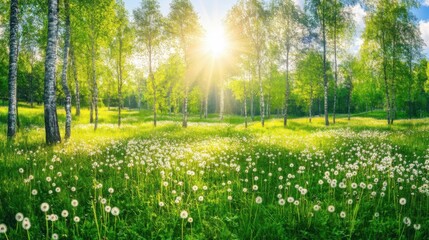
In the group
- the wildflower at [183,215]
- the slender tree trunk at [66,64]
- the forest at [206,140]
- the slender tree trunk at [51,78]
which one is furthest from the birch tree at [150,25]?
the wildflower at [183,215]

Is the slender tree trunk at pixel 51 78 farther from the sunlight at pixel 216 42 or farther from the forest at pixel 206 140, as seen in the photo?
the sunlight at pixel 216 42

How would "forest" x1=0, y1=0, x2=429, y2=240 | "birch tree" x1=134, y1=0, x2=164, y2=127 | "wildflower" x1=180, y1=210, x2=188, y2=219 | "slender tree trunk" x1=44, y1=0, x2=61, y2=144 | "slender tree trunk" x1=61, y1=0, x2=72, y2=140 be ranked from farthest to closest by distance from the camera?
"birch tree" x1=134, y1=0, x2=164, y2=127 < "slender tree trunk" x1=61, y1=0, x2=72, y2=140 < "slender tree trunk" x1=44, y1=0, x2=61, y2=144 < "forest" x1=0, y1=0, x2=429, y2=240 < "wildflower" x1=180, y1=210, x2=188, y2=219

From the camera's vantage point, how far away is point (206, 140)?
14508mm

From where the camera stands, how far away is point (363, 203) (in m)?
4.86

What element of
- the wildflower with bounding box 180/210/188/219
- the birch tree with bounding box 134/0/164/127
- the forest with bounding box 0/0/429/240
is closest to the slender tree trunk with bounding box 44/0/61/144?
the forest with bounding box 0/0/429/240

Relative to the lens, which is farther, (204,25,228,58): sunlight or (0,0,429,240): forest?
(204,25,228,58): sunlight

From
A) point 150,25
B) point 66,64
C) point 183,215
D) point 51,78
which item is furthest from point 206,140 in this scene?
point 150,25

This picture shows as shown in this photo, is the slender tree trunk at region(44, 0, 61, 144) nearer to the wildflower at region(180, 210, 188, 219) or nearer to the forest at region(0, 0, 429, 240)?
the forest at region(0, 0, 429, 240)

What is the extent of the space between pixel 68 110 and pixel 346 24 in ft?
98.1

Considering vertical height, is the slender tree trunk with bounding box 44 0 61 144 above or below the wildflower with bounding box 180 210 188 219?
above

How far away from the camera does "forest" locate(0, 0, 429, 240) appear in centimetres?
427

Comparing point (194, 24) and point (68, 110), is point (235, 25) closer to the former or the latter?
point (194, 24)

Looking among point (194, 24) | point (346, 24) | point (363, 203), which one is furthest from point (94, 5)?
point (346, 24)

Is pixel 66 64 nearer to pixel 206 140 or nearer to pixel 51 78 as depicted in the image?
pixel 51 78
